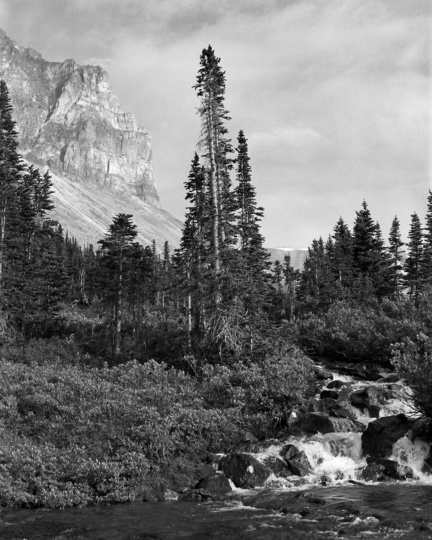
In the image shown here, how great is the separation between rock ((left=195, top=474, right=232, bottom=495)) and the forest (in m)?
0.52

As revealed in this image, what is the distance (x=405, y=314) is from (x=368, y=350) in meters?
4.44

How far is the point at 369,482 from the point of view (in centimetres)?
1426

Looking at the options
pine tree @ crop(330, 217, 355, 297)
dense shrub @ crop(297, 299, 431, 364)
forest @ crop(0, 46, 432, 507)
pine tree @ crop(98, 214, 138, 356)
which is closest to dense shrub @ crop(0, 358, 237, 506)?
forest @ crop(0, 46, 432, 507)

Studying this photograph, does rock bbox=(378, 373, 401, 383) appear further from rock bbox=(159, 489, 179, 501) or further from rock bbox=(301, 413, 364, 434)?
rock bbox=(159, 489, 179, 501)

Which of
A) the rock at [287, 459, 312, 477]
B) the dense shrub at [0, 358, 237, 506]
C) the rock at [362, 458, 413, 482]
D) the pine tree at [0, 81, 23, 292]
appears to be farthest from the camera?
the pine tree at [0, 81, 23, 292]

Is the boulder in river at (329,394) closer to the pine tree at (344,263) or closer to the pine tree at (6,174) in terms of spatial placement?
the pine tree at (6,174)

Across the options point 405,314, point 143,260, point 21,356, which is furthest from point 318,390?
point 143,260

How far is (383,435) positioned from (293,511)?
576 centimetres

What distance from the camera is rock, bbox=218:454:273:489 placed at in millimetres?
14188

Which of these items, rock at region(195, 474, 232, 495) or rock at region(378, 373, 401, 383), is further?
rock at region(378, 373, 401, 383)

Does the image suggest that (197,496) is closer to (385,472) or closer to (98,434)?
(98,434)

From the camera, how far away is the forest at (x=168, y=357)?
564 inches

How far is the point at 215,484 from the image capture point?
545 inches

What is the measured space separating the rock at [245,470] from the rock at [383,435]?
148 inches
